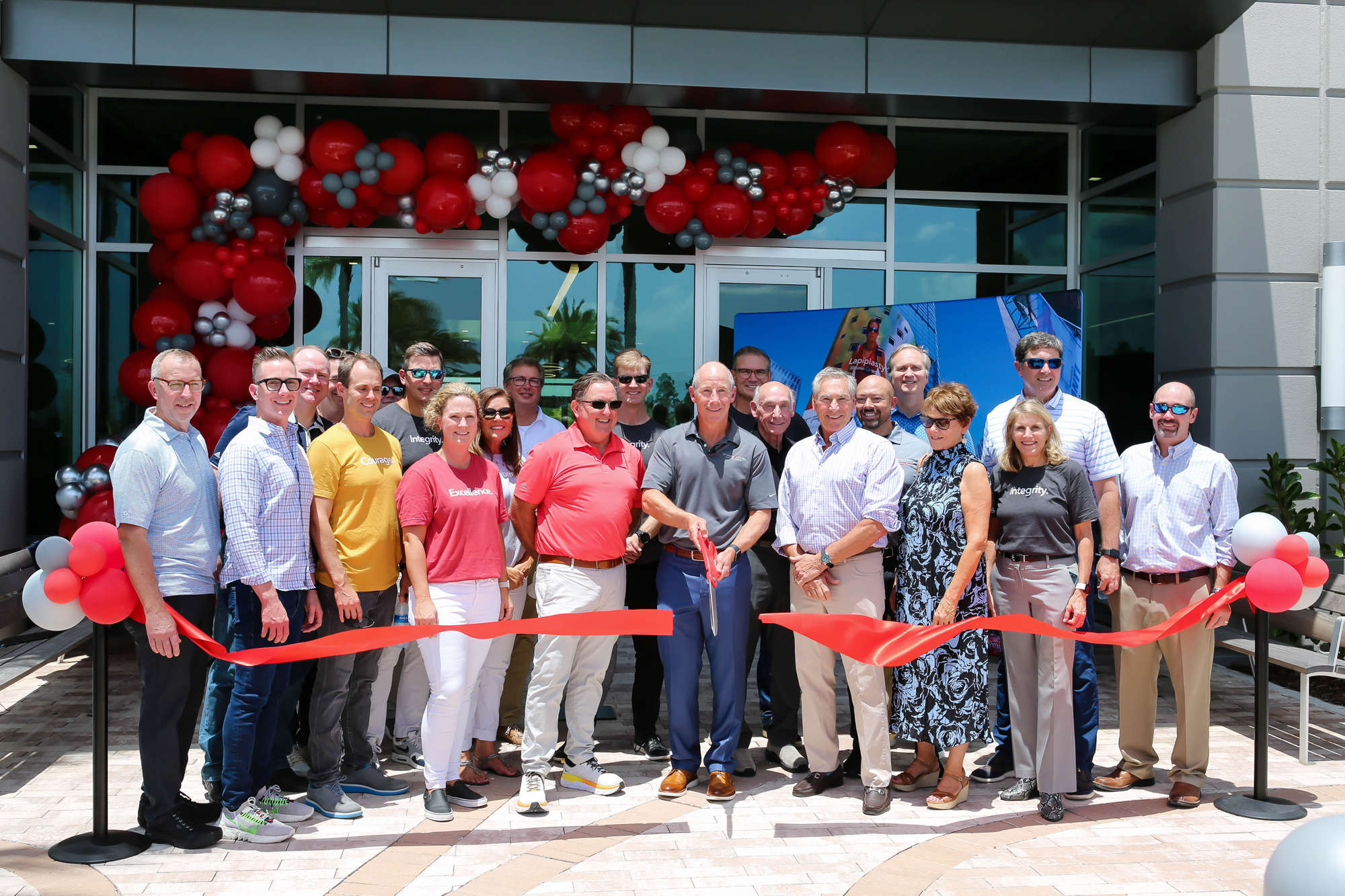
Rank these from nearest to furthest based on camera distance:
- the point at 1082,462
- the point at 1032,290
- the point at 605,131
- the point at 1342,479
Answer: the point at 1082,462 → the point at 1342,479 → the point at 605,131 → the point at 1032,290

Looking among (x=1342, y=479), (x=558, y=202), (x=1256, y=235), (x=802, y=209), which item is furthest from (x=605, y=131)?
(x=1342, y=479)

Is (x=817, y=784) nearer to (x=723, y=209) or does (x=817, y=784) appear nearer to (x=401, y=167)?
(x=723, y=209)

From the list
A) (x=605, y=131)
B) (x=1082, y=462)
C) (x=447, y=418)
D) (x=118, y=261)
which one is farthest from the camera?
(x=118, y=261)

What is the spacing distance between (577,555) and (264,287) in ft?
14.3

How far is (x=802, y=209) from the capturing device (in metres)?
8.68

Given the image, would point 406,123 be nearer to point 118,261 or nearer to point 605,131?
point 605,131

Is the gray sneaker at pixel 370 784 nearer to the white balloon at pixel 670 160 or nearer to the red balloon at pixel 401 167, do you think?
the red balloon at pixel 401 167

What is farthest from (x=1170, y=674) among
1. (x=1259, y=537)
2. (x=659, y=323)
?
(x=659, y=323)

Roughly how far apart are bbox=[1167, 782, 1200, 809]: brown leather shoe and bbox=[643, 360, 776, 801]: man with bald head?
2.01 metres

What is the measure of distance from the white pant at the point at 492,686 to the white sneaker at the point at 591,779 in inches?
17.5

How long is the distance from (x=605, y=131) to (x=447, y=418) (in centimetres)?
432

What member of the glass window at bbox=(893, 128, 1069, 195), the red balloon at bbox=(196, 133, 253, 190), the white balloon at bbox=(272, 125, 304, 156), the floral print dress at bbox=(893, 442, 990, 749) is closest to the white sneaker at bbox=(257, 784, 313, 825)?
the floral print dress at bbox=(893, 442, 990, 749)

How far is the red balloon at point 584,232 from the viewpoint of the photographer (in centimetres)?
825

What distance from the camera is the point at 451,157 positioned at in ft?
26.6
